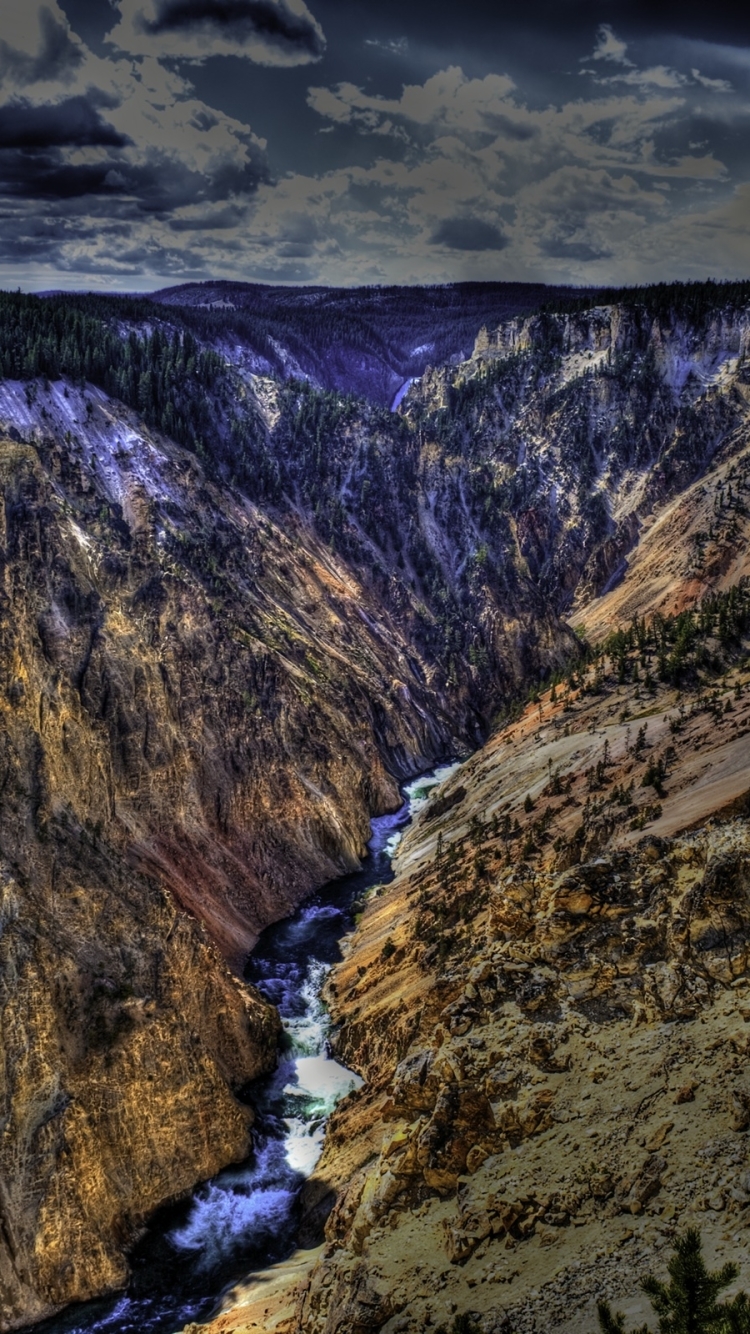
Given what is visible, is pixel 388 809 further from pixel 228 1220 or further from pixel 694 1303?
pixel 694 1303

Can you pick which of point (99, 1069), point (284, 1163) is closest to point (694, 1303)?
point (99, 1069)

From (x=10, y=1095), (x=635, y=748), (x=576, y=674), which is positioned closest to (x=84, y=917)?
(x=10, y=1095)

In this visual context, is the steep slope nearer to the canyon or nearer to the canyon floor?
the canyon

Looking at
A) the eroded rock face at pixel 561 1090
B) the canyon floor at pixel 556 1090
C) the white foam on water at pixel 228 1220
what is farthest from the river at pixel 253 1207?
the eroded rock face at pixel 561 1090

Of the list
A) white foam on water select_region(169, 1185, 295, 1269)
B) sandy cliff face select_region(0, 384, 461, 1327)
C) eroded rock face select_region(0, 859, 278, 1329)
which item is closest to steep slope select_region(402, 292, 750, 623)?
sandy cliff face select_region(0, 384, 461, 1327)

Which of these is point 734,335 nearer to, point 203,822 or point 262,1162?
point 203,822
